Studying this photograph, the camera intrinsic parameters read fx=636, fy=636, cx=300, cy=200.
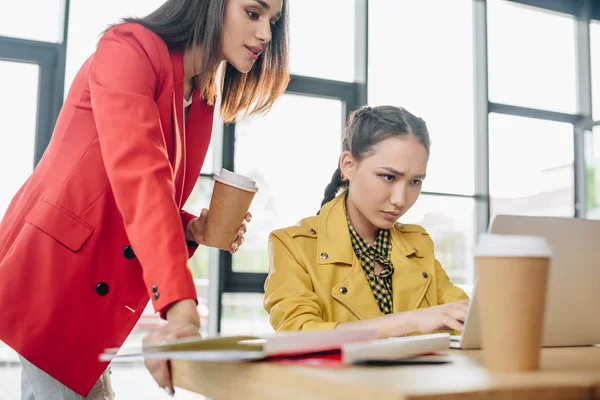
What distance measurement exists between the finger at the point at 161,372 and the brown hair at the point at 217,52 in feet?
2.15

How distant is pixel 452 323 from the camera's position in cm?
100

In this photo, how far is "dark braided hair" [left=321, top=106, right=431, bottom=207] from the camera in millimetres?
1622

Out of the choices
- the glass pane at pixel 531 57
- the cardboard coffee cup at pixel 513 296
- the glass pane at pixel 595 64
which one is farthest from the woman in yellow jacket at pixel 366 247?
the glass pane at pixel 595 64

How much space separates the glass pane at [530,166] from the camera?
4.18 meters

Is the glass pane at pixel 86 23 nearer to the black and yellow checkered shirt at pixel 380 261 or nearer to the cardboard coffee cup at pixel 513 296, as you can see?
the black and yellow checkered shirt at pixel 380 261

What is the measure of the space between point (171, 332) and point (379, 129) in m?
0.99

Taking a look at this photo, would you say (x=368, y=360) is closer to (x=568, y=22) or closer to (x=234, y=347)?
(x=234, y=347)

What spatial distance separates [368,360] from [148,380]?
2.63m

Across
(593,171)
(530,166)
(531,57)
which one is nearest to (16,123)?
(530,166)

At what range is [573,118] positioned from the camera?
4492 millimetres

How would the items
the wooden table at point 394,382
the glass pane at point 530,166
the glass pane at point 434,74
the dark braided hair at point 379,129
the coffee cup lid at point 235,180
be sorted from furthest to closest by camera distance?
the glass pane at point 530,166
the glass pane at point 434,74
the dark braided hair at point 379,129
the coffee cup lid at point 235,180
the wooden table at point 394,382

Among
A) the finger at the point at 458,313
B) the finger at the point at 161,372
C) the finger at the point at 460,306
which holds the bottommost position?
the finger at the point at 161,372

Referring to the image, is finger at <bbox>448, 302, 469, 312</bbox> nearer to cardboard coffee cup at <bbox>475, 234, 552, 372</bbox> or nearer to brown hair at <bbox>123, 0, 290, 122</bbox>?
cardboard coffee cup at <bbox>475, 234, 552, 372</bbox>

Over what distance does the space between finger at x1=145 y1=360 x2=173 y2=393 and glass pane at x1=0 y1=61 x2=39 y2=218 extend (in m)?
2.33
